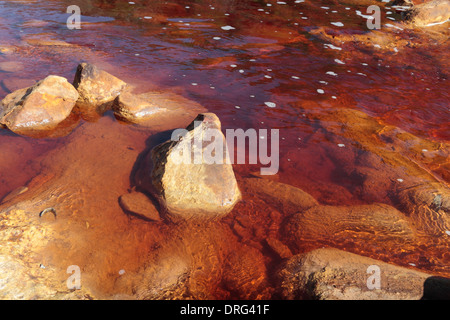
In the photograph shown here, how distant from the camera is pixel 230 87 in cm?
593

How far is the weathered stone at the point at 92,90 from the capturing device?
191 inches

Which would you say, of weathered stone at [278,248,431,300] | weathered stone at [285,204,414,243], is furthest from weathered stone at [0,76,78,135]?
weathered stone at [278,248,431,300]

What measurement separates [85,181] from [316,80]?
4922mm

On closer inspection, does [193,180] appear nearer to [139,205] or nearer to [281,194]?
[139,205]

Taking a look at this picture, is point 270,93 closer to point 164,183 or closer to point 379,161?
point 379,161

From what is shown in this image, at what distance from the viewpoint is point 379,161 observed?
4.27 meters

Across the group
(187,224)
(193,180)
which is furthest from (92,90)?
(187,224)

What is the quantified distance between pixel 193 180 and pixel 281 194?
3.65ft

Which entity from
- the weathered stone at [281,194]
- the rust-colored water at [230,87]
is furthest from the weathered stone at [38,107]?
the weathered stone at [281,194]

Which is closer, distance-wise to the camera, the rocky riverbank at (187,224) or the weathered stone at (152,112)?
the rocky riverbank at (187,224)

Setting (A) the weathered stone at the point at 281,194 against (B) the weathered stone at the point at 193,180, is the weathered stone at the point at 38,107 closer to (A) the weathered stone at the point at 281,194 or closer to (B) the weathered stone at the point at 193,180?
(B) the weathered stone at the point at 193,180

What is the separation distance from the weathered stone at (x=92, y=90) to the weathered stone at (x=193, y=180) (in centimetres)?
201

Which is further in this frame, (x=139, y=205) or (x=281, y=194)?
(x=281, y=194)

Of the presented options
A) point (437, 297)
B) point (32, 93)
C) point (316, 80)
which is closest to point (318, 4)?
point (316, 80)
